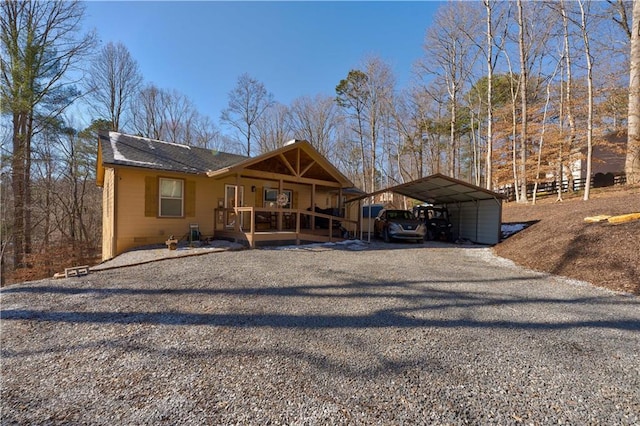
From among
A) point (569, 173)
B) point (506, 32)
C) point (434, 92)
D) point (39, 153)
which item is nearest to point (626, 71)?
point (569, 173)

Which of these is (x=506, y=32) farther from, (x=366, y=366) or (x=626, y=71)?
(x=366, y=366)

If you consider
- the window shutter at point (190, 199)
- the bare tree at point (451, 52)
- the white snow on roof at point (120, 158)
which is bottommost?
the window shutter at point (190, 199)

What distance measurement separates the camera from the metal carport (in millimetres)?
10914

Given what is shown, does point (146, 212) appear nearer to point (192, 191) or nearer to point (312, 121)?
point (192, 191)

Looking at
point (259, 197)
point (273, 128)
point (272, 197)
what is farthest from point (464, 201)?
point (273, 128)

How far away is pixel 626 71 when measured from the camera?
13602 millimetres

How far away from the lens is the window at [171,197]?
915cm

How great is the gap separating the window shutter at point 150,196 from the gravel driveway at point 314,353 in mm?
4181

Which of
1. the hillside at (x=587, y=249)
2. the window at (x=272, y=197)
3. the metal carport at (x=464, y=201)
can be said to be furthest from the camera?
the window at (x=272, y=197)

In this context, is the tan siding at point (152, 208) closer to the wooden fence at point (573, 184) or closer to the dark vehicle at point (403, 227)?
the dark vehicle at point (403, 227)

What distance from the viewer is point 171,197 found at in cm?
934

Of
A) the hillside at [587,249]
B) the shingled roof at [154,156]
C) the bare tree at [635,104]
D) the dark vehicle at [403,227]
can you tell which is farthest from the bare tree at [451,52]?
the shingled roof at [154,156]

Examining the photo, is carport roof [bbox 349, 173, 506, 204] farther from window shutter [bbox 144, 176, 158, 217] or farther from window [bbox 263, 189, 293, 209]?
window shutter [bbox 144, 176, 158, 217]

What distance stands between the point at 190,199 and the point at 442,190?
10644 mm
